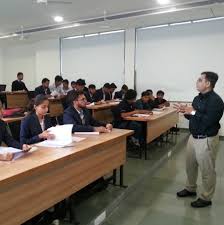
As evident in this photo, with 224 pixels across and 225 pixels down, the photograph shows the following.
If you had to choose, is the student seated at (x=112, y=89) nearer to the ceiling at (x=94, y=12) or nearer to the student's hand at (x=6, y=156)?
the ceiling at (x=94, y=12)

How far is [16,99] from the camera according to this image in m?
8.59

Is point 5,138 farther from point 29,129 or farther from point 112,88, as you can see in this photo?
point 112,88

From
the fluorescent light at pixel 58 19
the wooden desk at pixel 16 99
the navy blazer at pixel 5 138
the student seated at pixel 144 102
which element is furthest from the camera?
the wooden desk at pixel 16 99

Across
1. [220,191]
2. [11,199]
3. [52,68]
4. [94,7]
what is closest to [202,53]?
[94,7]

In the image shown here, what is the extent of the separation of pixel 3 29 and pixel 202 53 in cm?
583

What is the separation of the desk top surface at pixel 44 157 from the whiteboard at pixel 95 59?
590 centimetres

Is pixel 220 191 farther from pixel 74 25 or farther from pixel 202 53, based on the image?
pixel 74 25

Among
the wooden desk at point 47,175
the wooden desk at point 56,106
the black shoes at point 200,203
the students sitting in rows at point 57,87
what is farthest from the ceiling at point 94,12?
the black shoes at point 200,203

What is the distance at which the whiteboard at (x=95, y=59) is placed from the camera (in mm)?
8570

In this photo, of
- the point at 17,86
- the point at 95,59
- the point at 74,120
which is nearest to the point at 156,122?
the point at 74,120

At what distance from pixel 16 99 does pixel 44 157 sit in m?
Result: 6.95

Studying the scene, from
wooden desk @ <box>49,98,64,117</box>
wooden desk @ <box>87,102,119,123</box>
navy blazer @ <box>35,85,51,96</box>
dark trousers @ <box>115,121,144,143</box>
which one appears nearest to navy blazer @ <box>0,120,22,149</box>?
dark trousers @ <box>115,121,144,143</box>

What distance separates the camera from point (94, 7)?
5.85 meters

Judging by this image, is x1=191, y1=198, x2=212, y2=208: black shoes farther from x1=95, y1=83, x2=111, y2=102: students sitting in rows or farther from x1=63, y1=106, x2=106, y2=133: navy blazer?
x1=95, y1=83, x2=111, y2=102: students sitting in rows
